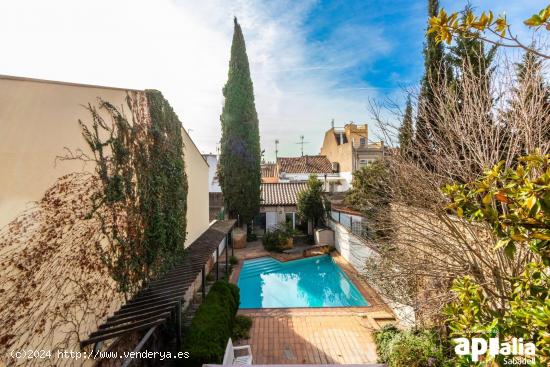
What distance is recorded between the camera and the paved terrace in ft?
25.0

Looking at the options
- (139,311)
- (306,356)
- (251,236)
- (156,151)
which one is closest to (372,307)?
(306,356)

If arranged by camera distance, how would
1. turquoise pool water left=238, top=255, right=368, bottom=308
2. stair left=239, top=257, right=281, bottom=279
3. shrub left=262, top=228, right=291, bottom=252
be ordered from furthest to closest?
1. shrub left=262, top=228, right=291, bottom=252
2. stair left=239, top=257, right=281, bottom=279
3. turquoise pool water left=238, top=255, right=368, bottom=308

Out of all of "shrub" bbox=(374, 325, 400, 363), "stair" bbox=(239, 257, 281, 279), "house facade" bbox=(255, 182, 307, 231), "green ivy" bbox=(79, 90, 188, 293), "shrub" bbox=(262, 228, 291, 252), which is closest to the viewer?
"green ivy" bbox=(79, 90, 188, 293)

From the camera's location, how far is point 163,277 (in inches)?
288

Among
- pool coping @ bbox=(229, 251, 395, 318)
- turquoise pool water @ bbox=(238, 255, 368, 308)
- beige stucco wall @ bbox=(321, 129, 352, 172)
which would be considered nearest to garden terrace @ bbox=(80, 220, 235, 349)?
pool coping @ bbox=(229, 251, 395, 318)

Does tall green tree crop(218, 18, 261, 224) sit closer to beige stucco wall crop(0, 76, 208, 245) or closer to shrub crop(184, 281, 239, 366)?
shrub crop(184, 281, 239, 366)

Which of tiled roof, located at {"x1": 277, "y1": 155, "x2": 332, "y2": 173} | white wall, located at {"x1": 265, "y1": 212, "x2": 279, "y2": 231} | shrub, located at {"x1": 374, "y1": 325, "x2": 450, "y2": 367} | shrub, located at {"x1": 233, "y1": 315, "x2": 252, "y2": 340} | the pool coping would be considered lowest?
the pool coping

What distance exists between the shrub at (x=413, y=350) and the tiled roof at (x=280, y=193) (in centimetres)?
1775

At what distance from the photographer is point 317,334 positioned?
348 inches

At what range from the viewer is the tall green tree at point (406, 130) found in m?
6.30

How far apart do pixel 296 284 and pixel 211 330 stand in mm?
9495

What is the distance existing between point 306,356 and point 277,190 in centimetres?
2075

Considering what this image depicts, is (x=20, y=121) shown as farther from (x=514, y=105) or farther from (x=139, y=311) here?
(x=514, y=105)

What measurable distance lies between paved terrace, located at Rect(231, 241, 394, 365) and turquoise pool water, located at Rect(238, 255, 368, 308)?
1530mm
